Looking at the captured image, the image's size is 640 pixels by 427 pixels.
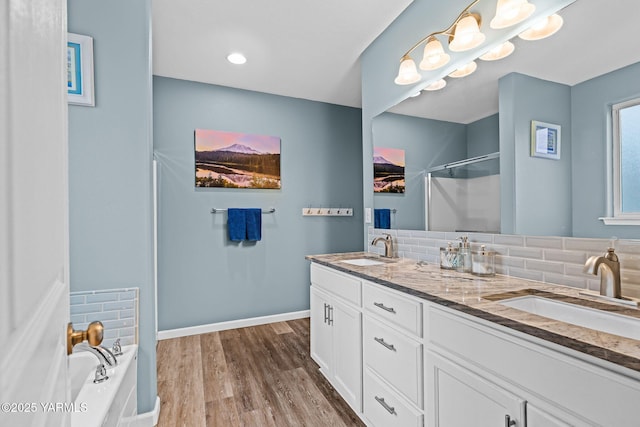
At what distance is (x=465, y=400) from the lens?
3.55 feet

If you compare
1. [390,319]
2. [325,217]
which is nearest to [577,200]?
[390,319]

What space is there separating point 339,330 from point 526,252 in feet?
3.72

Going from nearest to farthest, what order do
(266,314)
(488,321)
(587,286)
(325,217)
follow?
(488,321)
(587,286)
(266,314)
(325,217)

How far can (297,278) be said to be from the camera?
3.56m

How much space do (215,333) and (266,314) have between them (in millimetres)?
547

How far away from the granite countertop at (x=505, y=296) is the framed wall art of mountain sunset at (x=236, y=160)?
1.64 meters

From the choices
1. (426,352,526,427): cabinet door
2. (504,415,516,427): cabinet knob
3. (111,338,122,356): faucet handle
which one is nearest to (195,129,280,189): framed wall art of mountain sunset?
(111,338,122,356): faucet handle

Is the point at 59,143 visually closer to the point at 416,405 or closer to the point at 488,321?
the point at 488,321

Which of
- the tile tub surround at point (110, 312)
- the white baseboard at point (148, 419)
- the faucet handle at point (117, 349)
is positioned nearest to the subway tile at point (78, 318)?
the tile tub surround at point (110, 312)

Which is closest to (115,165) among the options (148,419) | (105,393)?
(105,393)

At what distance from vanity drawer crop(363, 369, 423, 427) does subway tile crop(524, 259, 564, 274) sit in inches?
32.9

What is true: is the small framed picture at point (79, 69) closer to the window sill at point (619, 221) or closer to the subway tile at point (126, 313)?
→ the subway tile at point (126, 313)

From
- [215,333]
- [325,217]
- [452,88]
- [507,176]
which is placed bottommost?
[215,333]

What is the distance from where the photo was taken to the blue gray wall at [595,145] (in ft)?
3.74
